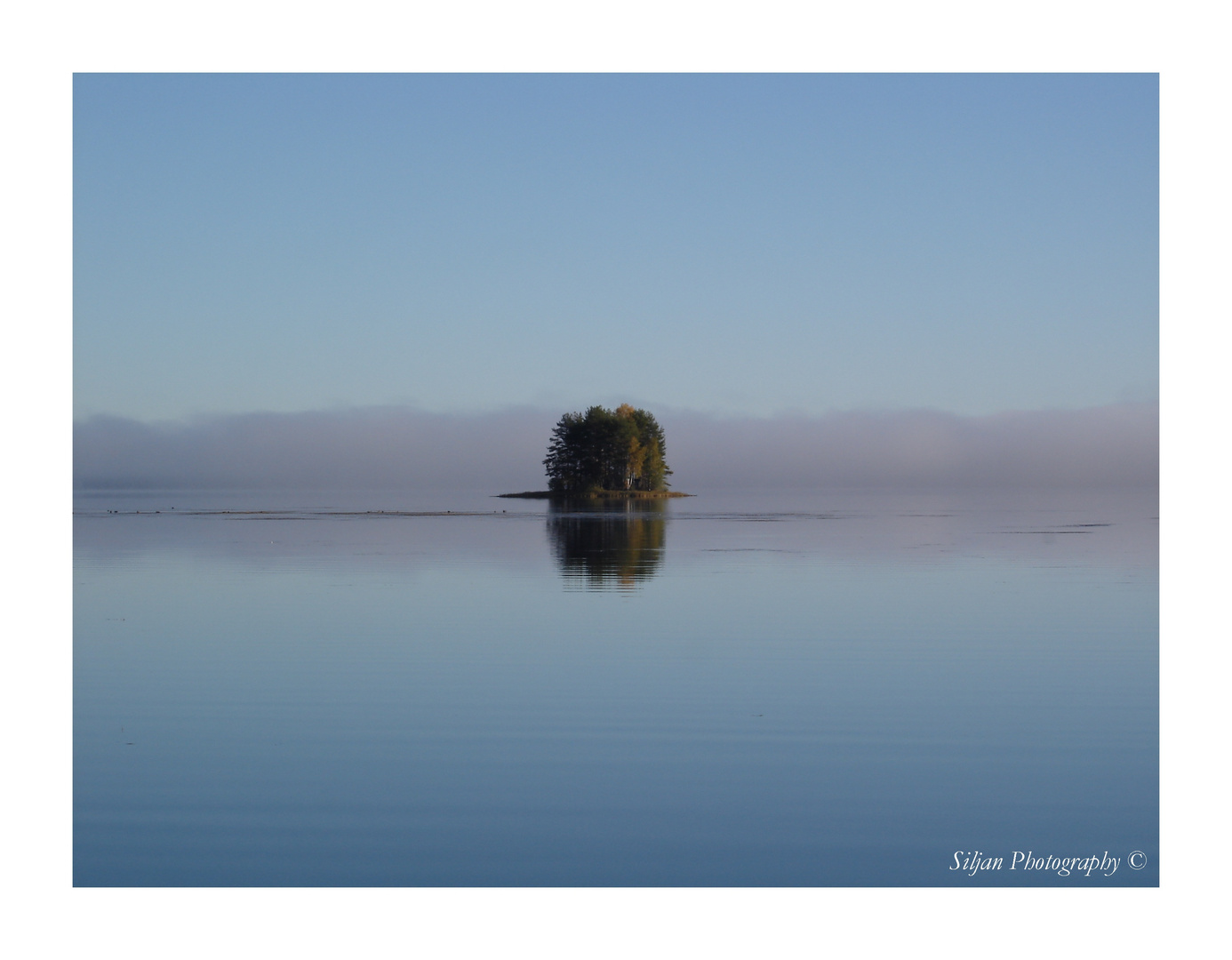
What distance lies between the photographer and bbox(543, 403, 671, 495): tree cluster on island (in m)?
116

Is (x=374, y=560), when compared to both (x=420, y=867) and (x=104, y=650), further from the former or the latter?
(x=420, y=867)

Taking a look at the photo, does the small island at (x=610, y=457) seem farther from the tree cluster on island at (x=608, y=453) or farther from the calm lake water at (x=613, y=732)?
the calm lake water at (x=613, y=732)

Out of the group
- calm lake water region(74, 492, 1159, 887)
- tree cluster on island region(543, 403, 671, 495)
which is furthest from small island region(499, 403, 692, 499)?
calm lake water region(74, 492, 1159, 887)

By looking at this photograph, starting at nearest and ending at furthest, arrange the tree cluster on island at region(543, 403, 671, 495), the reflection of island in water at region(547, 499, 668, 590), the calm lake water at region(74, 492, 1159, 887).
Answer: the calm lake water at region(74, 492, 1159, 887), the reflection of island in water at region(547, 499, 668, 590), the tree cluster on island at region(543, 403, 671, 495)

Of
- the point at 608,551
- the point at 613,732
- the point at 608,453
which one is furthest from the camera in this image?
the point at 608,453

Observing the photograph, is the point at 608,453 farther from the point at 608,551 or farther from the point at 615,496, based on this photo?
the point at 608,551

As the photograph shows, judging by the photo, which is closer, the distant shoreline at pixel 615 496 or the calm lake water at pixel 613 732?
the calm lake water at pixel 613 732

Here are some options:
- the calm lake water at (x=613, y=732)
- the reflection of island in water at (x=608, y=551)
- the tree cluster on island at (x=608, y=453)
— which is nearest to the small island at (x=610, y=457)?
the tree cluster on island at (x=608, y=453)

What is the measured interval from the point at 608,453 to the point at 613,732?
10806cm

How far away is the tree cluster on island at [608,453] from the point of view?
116 m

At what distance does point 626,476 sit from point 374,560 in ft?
305

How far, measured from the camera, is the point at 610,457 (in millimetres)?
117500

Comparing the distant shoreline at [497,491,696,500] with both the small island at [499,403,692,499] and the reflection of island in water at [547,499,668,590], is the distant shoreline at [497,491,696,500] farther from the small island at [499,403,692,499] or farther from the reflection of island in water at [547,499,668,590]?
the reflection of island in water at [547,499,668,590]

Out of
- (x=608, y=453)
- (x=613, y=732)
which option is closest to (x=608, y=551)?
(x=613, y=732)
